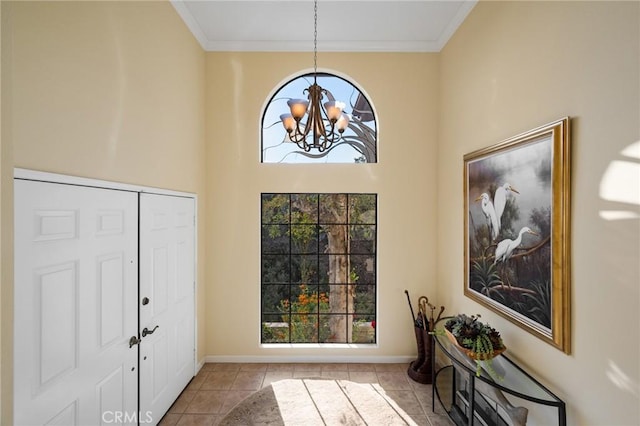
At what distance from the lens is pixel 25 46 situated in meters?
1.30

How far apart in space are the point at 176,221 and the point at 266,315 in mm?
1494

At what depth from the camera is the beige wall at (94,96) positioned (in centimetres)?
126

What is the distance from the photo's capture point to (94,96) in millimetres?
1703

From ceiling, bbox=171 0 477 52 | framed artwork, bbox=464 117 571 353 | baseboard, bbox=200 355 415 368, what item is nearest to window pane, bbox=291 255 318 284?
baseboard, bbox=200 355 415 368

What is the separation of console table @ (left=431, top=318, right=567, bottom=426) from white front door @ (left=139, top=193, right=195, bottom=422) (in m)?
2.17

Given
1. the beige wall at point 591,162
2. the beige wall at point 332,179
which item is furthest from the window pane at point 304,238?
the beige wall at point 591,162

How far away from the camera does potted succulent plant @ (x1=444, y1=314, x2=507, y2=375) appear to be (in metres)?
2.02

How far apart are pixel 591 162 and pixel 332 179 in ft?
7.25

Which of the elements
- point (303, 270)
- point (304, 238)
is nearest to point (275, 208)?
point (304, 238)

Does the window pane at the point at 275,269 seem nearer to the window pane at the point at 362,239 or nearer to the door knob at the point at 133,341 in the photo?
the window pane at the point at 362,239

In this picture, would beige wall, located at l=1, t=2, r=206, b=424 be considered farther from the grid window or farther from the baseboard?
the baseboard

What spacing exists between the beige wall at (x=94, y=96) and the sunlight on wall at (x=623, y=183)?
2333mm

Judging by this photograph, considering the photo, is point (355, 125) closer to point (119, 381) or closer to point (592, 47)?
point (592, 47)

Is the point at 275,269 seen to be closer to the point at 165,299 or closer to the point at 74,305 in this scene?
the point at 165,299
